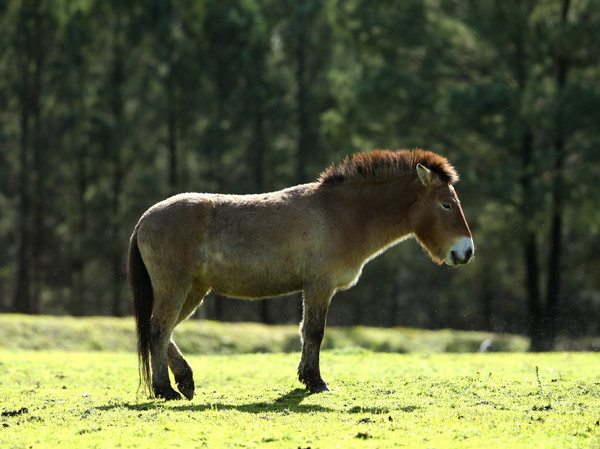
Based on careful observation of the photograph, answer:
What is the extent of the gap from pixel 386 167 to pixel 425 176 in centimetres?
64

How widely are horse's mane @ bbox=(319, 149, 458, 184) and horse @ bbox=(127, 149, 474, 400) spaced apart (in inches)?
0.6

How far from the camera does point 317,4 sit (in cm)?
3547

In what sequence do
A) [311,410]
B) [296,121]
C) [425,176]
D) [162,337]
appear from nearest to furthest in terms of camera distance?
[311,410] → [162,337] → [425,176] → [296,121]

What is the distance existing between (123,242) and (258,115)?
813cm

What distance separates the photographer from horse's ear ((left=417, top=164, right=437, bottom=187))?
11.1 metres

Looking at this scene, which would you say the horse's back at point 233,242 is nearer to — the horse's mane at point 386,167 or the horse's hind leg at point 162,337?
the horse's hind leg at point 162,337

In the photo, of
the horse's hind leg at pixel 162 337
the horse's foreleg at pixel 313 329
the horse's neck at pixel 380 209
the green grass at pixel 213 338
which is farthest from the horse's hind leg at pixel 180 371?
the green grass at pixel 213 338

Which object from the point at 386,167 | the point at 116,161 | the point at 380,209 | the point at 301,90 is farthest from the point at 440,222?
the point at 301,90

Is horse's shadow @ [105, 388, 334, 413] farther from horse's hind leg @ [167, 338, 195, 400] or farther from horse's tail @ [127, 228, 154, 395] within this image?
horse's tail @ [127, 228, 154, 395]

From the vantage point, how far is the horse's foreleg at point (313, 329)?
35.7 feet

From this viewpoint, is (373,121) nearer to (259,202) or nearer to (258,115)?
(258,115)

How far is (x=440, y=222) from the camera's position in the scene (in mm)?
11305

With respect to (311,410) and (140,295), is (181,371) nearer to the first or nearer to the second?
(140,295)

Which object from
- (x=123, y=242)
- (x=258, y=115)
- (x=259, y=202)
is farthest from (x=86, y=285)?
(x=259, y=202)
